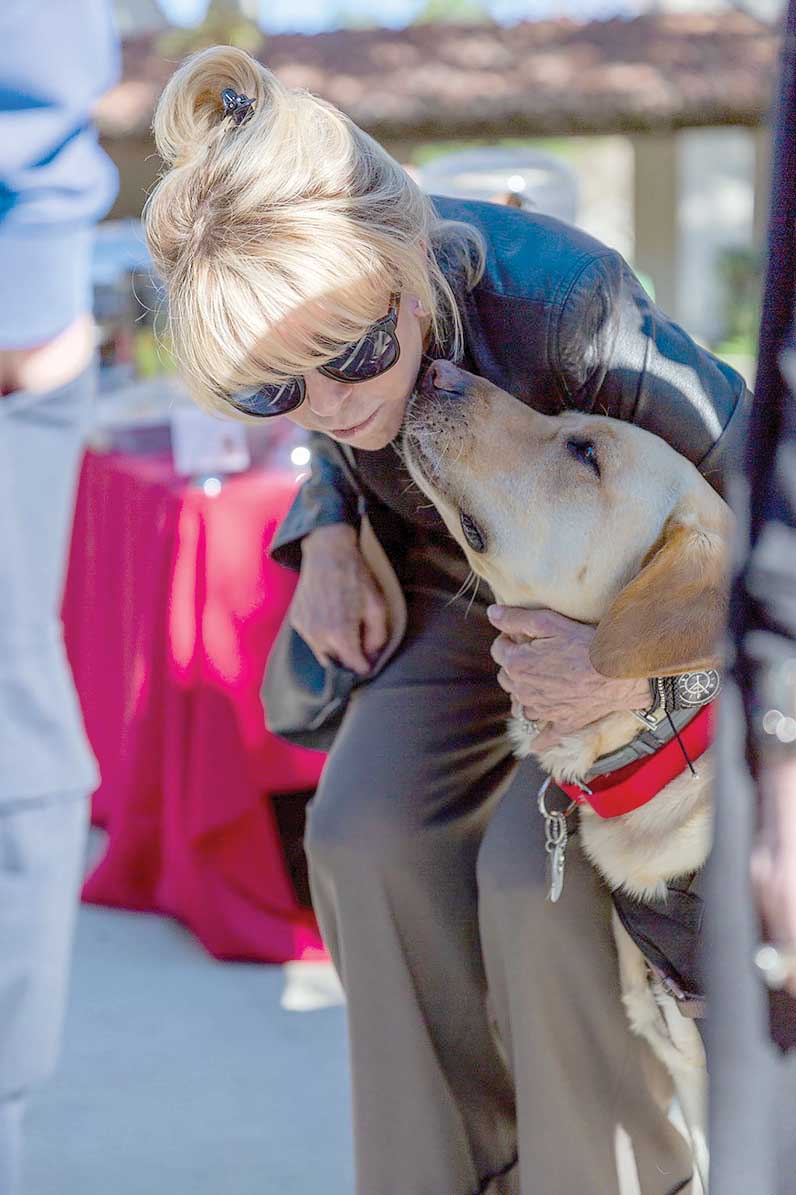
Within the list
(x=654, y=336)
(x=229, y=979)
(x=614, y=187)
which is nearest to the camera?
(x=654, y=336)

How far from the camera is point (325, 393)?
1.74 metres

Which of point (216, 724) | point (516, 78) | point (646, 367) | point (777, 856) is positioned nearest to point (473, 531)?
point (646, 367)

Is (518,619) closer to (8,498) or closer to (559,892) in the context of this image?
(559,892)

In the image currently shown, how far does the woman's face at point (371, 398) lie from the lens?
1737 millimetres

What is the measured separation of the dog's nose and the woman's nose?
0.38 feet

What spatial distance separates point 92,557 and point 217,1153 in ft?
6.33

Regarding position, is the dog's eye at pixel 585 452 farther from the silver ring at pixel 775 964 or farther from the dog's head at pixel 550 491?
the silver ring at pixel 775 964

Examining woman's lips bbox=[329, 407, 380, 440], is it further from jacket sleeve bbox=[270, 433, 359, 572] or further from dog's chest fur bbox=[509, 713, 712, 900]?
dog's chest fur bbox=[509, 713, 712, 900]

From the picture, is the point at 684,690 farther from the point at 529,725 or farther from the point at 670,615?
the point at 529,725

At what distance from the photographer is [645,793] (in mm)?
1711

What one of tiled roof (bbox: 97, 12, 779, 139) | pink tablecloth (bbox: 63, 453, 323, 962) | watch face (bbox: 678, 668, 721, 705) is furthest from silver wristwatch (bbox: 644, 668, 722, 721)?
tiled roof (bbox: 97, 12, 779, 139)

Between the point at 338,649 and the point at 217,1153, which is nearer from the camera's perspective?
the point at 338,649

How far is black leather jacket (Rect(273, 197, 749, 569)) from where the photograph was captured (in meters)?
1.75

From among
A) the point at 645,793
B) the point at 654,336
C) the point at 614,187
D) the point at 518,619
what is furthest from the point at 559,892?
the point at 614,187
